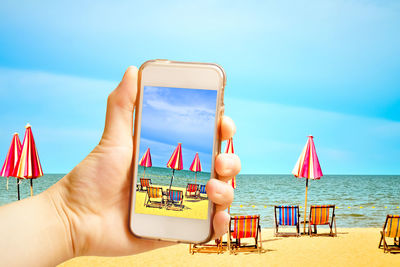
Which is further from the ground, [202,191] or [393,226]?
[202,191]

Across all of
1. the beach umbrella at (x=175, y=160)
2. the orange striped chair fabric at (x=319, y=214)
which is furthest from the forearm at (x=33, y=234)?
the orange striped chair fabric at (x=319, y=214)

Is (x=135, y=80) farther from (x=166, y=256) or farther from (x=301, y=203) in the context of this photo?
(x=301, y=203)

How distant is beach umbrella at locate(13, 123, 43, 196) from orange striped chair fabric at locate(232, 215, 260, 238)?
4465 mm

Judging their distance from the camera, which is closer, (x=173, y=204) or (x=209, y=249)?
(x=173, y=204)

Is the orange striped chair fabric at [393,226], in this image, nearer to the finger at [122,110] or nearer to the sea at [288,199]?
the sea at [288,199]

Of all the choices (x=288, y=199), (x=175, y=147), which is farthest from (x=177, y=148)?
(x=288, y=199)

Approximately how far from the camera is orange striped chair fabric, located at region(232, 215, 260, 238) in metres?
8.15

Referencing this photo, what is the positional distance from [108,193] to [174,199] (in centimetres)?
42

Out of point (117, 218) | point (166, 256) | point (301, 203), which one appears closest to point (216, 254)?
point (166, 256)

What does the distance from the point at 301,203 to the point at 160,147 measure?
35.3 m

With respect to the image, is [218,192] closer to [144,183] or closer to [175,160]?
[175,160]

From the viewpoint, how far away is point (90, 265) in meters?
7.84

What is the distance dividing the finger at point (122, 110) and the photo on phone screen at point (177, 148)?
0.38 feet

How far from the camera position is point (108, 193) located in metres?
2.01
